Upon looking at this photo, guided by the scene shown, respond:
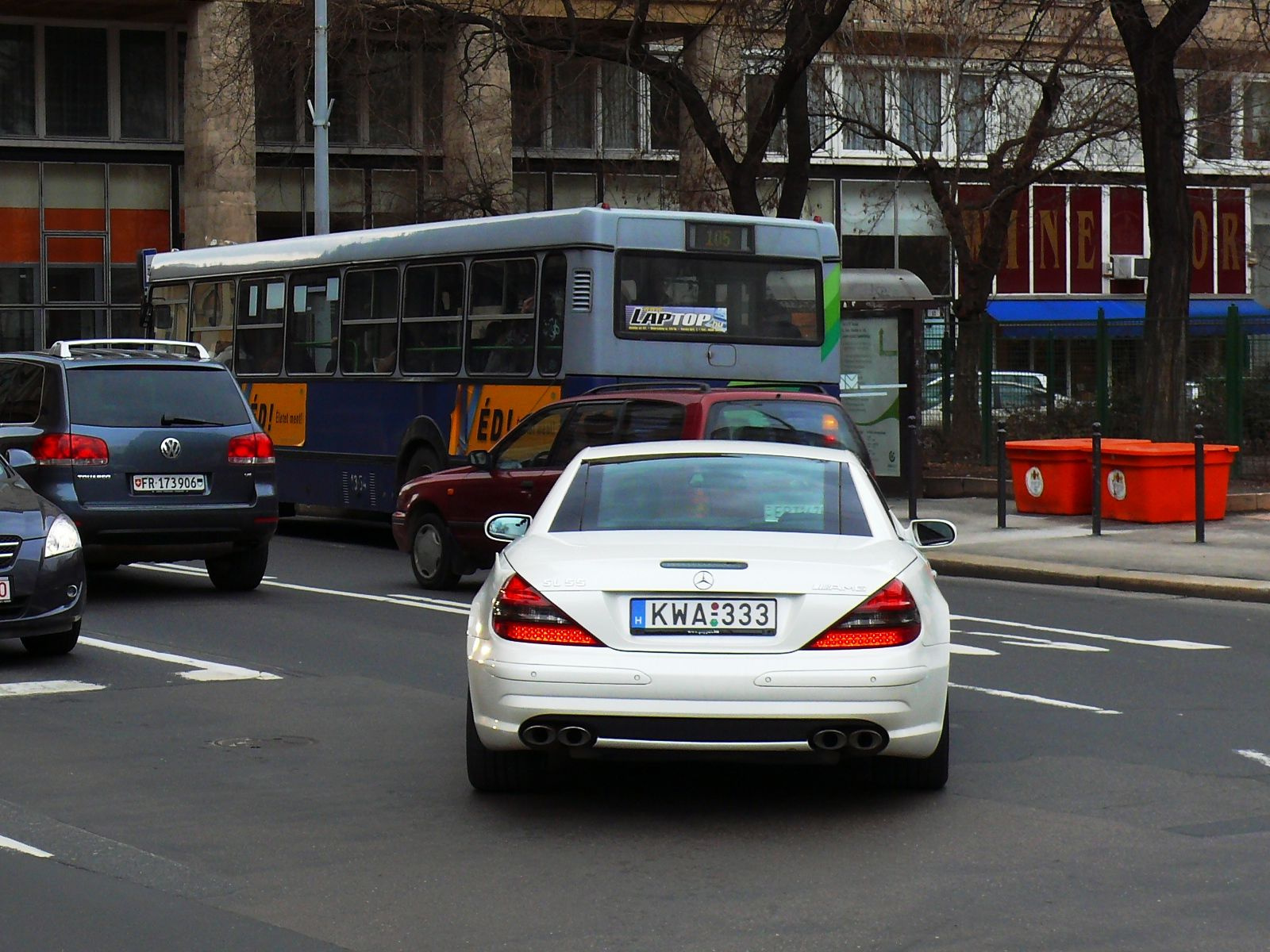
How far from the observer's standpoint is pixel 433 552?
601 inches

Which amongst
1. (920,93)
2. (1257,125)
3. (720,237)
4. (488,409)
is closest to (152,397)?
(488,409)

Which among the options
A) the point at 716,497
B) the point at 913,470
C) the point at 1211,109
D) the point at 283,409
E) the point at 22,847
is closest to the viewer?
the point at 22,847

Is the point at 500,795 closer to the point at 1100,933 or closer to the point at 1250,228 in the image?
the point at 1100,933

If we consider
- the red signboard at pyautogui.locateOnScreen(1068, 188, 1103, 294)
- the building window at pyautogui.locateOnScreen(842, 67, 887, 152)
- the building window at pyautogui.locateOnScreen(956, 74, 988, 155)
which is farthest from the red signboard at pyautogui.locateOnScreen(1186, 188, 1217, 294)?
the building window at pyautogui.locateOnScreen(842, 67, 887, 152)

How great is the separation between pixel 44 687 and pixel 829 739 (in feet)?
16.5

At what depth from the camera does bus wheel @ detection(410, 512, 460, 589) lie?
1510cm

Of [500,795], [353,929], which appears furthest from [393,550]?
[353,929]

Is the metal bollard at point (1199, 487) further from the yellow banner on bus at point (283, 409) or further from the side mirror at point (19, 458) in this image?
the side mirror at point (19, 458)

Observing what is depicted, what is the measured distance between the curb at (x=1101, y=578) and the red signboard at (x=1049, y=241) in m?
35.4

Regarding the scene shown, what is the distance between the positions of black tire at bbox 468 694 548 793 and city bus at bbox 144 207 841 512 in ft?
32.1

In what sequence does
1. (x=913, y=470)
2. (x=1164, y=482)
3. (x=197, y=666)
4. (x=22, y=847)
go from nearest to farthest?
(x=22, y=847) < (x=197, y=666) < (x=1164, y=482) < (x=913, y=470)

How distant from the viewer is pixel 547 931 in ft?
18.0

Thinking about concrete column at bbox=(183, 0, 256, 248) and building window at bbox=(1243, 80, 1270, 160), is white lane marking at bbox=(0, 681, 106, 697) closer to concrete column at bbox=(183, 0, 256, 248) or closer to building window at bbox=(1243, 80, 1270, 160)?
concrete column at bbox=(183, 0, 256, 248)

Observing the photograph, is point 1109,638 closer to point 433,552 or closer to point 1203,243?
point 433,552
